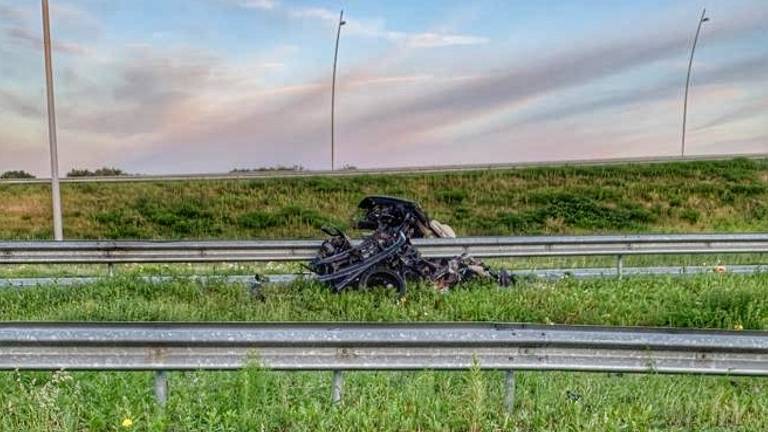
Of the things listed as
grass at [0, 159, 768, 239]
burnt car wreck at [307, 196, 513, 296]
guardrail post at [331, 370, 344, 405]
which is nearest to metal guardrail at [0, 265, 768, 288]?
burnt car wreck at [307, 196, 513, 296]

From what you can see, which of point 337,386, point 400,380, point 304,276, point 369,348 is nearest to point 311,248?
point 304,276

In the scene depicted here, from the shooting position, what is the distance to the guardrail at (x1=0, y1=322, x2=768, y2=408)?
359 cm

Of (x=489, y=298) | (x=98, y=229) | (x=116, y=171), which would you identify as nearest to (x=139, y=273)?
(x=489, y=298)

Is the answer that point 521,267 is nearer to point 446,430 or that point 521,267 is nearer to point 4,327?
point 446,430

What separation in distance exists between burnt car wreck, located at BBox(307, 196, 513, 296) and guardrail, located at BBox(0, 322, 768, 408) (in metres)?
4.12

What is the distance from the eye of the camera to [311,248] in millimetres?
10688

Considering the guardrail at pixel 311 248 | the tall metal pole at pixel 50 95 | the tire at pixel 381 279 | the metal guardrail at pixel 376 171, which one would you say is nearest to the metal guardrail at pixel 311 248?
the guardrail at pixel 311 248

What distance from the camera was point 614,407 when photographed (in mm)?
3750

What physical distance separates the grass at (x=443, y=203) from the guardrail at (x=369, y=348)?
59.2 feet

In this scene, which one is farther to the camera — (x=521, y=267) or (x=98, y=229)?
(x=98, y=229)

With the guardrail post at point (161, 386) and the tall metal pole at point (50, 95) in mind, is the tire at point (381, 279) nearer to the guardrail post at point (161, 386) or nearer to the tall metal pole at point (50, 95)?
the guardrail post at point (161, 386)

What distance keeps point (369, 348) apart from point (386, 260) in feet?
14.6

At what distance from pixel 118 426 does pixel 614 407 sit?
290 centimetres

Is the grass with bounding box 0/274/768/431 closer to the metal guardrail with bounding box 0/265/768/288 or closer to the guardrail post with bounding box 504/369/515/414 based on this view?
the guardrail post with bounding box 504/369/515/414
